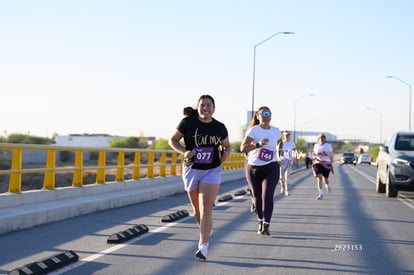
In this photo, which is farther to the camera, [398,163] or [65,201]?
[398,163]

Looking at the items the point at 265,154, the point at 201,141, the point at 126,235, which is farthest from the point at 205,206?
the point at 265,154

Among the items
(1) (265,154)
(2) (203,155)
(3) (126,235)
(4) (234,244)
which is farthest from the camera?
(1) (265,154)

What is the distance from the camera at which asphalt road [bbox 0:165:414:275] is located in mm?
7352

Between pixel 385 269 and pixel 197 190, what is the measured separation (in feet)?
7.22

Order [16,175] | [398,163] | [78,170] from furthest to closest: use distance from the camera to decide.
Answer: [398,163], [78,170], [16,175]

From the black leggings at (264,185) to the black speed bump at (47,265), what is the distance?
3.27 meters

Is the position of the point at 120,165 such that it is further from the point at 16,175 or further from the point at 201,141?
the point at 201,141

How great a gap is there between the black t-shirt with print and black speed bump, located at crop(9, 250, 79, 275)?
162cm

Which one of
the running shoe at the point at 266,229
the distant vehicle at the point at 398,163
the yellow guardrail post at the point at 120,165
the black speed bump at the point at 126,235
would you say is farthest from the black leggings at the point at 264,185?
the distant vehicle at the point at 398,163

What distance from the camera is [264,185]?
396 inches

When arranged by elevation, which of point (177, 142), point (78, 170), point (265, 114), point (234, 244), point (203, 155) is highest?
point (265, 114)

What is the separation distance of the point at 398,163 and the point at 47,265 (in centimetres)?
1245

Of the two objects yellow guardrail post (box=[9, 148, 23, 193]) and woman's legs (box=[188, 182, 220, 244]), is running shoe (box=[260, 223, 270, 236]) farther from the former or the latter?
yellow guardrail post (box=[9, 148, 23, 193])

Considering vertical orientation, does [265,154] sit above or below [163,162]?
above
